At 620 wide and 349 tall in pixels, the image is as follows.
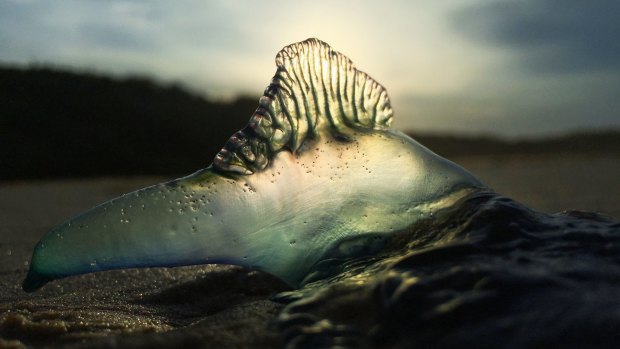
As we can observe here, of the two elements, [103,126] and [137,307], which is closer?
[137,307]

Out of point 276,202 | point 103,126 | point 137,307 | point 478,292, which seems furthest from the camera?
point 103,126

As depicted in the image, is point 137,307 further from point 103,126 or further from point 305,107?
point 103,126

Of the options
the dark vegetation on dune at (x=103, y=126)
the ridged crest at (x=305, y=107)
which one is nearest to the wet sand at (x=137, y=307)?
the ridged crest at (x=305, y=107)

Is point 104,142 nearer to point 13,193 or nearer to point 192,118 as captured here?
point 192,118

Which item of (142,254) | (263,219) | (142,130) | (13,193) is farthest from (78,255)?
(142,130)

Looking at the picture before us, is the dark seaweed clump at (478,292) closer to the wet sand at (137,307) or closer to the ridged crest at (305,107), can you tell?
the wet sand at (137,307)

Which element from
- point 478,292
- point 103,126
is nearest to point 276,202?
point 478,292
